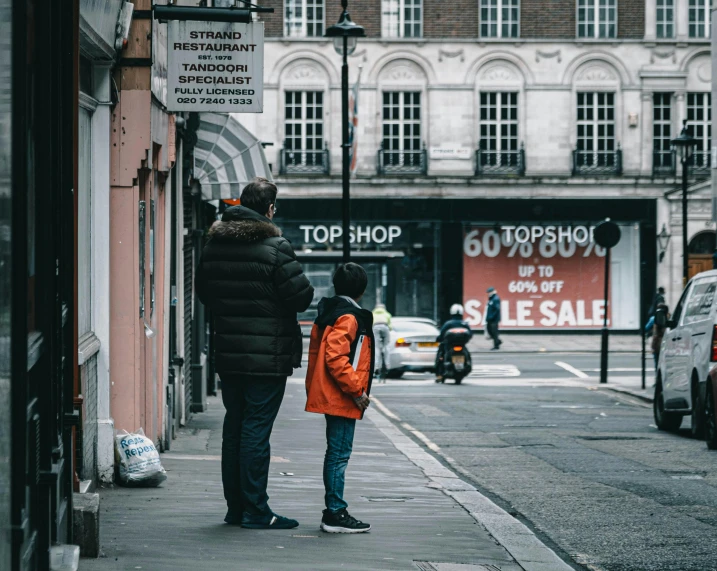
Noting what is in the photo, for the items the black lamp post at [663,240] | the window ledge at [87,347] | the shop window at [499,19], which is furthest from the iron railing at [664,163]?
the window ledge at [87,347]

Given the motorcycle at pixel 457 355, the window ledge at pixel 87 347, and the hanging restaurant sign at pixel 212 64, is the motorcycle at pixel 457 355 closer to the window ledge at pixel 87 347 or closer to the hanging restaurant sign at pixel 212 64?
the hanging restaurant sign at pixel 212 64

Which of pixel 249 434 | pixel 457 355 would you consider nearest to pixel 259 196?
pixel 249 434

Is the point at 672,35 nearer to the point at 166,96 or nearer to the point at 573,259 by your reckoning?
the point at 573,259

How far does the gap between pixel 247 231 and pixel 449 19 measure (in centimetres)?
3603

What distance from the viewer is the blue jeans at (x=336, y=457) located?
7.56 meters

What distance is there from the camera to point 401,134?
42.0 metres

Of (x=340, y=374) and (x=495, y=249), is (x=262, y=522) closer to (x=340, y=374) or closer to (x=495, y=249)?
(x=340, y=374)

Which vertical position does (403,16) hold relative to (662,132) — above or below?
above

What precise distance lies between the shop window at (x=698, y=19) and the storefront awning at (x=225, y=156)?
3022 centimetres

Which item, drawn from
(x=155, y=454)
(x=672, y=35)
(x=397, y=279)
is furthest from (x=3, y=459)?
(x=672, y=35)

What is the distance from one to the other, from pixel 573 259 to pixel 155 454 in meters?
34.3

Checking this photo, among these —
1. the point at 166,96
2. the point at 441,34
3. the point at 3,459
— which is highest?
the point at 441,34

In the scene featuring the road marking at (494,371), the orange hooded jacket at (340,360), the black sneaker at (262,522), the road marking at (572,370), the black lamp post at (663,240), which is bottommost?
the road marking at (494,371)

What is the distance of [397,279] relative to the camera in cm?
4172
